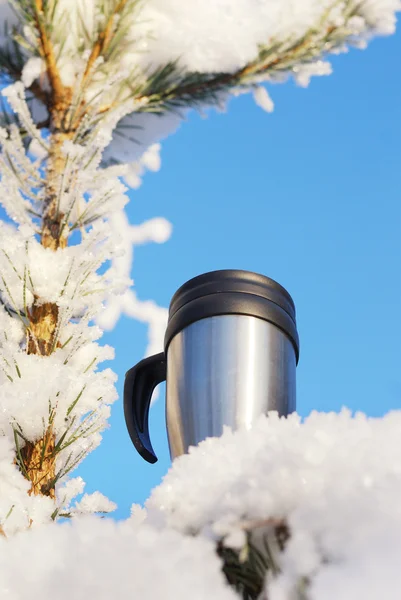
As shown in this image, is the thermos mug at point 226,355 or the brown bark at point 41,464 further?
the brown bark at point 41,464

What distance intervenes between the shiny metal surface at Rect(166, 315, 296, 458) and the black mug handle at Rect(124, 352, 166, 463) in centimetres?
11

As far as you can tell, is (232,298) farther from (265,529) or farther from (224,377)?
→ (265,529)

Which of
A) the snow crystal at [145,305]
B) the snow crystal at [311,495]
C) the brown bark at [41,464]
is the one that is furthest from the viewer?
the snow crystal at [145,305]

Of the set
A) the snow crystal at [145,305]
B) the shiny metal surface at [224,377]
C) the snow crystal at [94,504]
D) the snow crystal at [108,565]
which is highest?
the snow crystal at [145,305]

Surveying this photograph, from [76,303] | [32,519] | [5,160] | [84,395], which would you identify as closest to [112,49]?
[5,160]

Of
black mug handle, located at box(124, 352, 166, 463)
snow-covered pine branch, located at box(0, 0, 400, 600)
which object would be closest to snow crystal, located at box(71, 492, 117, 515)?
snow-covered pine branch, located at box(0, 0, 400, 600)

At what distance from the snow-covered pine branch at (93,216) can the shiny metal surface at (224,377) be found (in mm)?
224

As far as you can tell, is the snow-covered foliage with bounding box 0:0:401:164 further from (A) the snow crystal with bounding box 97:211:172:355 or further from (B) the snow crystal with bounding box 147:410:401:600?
(B) the snow crystal with bounding box 147:410:401:600

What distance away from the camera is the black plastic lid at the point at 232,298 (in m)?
1.06

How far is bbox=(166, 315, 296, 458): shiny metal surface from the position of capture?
982mm

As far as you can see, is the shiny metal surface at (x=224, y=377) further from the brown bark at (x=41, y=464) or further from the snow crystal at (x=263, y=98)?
the snow crystal at (x=263, y=98)

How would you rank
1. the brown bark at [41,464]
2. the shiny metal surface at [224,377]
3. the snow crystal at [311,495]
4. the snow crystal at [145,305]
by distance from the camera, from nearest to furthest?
the snow crystal at [311,495], the shiny metal surface at [224,377], the brown bark at [41,464], the snow crystal at [145,305]

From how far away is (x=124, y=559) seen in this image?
35cm

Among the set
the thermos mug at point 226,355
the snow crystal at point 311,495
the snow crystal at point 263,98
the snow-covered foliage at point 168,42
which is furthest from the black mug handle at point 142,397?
the snow crystal at point 263,98
